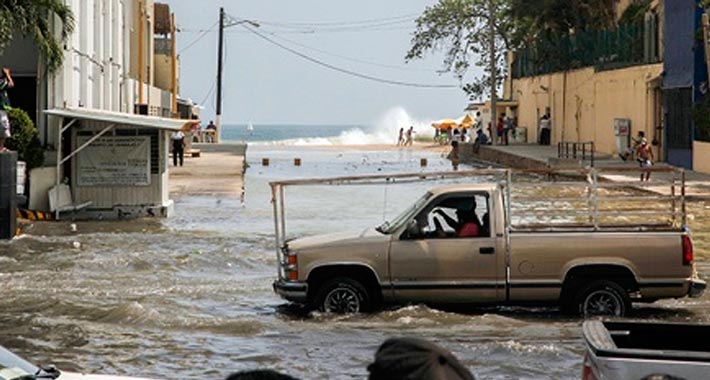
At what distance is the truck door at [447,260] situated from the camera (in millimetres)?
15945

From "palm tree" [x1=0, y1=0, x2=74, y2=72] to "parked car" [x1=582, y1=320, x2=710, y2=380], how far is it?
78.3ft

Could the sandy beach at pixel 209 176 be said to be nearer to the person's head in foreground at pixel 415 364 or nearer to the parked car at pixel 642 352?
the parked car at pixel 642 352

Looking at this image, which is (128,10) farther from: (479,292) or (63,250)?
(479,292)

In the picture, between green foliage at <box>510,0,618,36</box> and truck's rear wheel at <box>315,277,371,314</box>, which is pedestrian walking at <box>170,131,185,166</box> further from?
truck's rear wheel at <box>315,277,371,314</box>

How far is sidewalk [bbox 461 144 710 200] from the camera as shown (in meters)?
37.5

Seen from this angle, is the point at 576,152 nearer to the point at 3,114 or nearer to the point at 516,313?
the point at 3,114

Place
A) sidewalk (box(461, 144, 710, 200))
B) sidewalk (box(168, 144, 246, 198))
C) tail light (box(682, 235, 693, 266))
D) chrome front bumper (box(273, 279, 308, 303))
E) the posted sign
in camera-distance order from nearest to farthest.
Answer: tail light (box(682, 235, 693, 266)) < chrome front bumper (box(273, 279, 308, 303)) < the posted sign < sidewalk (box(461, 144, 710, 200)) < sidewalk (box(168, 144, 246, 198))

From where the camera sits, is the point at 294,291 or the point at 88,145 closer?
the point at 294,291

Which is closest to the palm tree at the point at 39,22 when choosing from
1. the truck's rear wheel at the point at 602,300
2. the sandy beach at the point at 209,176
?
the sandy beach at the point at 209,176

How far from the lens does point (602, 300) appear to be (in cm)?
1587

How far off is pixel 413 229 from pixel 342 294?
1.09m

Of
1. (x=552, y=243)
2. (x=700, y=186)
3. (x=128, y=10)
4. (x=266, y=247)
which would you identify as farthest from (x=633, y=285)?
(x=128, y=10)

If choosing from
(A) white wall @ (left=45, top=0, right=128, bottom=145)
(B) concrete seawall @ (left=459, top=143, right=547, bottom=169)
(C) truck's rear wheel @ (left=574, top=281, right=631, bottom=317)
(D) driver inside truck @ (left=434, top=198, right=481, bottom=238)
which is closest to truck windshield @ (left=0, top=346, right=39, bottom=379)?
(D) driver inside truck @ (left=434, top=198, right=481, bottom=238)

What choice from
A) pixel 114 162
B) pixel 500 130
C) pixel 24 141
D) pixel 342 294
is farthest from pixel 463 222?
pixel 500 130
